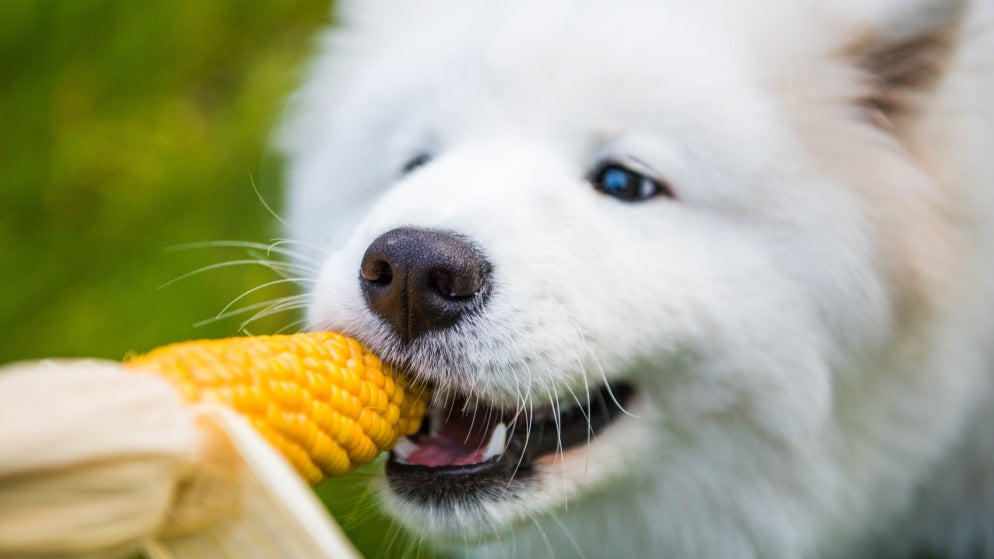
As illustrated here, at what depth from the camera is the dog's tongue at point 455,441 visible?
2.09 m

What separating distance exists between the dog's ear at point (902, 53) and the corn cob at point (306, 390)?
127 centimetres

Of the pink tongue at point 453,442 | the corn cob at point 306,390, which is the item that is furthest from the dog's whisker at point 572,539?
the corn cob at point 306,390

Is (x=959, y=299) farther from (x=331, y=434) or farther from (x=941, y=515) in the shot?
(x=331, y=434)

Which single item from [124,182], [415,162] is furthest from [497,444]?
[124,182]

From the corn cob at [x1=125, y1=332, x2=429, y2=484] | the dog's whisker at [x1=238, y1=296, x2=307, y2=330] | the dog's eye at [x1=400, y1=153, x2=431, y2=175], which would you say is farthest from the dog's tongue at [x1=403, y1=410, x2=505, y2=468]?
the dog's eye at [x1=400, y1=153, x2=431, y2=175]

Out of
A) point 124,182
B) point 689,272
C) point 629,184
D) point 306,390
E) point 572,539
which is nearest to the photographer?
point 306,390

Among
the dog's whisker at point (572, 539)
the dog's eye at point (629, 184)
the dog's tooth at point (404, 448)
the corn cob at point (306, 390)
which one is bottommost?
the dog's whisker at point (572, 539)

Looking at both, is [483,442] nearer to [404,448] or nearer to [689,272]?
[404,448]

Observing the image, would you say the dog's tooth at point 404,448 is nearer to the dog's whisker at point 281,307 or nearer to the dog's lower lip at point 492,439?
the dog's lower lip at point 492,439

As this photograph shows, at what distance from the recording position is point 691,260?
2057mm

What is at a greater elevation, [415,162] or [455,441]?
[415,162]

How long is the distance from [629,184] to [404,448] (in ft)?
2.53

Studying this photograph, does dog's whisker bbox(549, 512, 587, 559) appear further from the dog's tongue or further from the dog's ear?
the dog's ear

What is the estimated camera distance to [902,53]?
7.21 feet
